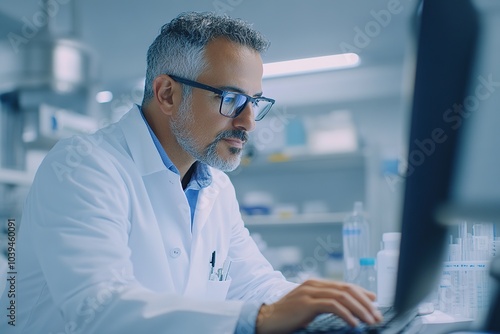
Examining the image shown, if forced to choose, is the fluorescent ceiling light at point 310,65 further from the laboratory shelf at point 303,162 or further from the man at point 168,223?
the man at point 168,223

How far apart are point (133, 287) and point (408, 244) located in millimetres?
387

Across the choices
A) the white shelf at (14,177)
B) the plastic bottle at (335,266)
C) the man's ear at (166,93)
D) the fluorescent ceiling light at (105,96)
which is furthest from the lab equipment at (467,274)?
the fluorescent ceiling light at (105,96)

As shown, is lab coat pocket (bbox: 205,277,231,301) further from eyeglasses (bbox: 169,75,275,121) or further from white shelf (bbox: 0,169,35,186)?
white shelf (bbox: 0,169,35,186)

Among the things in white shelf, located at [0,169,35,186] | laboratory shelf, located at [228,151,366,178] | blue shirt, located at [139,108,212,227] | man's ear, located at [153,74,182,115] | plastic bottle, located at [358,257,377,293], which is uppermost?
laboratory shelf, located at [228,151,366,178]

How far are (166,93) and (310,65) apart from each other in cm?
266

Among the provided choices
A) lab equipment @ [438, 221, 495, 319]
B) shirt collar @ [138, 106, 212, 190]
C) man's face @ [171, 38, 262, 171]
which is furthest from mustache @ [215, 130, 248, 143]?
lab equipment @ [438, 221, 495, 319]

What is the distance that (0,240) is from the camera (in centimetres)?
223

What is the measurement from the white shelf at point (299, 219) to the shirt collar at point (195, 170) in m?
2.29

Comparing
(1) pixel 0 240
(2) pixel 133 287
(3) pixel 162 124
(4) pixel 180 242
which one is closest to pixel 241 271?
(4) pixel 180 242

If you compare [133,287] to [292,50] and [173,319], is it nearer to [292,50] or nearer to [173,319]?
[173,319]

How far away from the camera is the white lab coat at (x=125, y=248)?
2.15ft

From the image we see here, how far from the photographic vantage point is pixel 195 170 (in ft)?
4.23

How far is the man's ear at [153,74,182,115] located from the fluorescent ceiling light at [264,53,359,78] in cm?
251

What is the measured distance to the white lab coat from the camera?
25.9 inches
